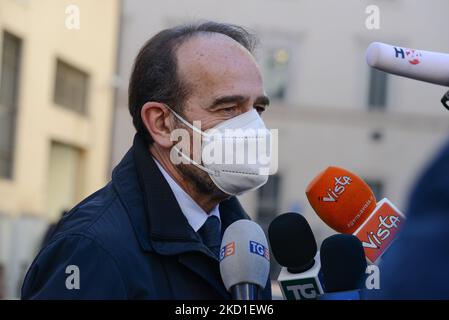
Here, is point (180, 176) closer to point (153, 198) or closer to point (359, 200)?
point (153, 198)

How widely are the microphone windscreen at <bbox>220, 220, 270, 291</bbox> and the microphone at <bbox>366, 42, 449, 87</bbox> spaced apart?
0.41 metres

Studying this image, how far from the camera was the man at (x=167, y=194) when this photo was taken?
1.69 meters

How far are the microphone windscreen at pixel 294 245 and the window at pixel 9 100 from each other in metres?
9.44

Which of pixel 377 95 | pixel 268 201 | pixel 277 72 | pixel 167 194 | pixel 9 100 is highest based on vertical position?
Answer: pixel 277 72

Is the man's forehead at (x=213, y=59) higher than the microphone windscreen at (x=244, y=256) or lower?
higher

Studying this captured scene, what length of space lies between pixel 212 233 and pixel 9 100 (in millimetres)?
9377

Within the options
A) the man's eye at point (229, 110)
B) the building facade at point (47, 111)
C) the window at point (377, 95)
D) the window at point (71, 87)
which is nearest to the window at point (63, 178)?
the building facade at point (47, 111)

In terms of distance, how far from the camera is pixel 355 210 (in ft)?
6.35

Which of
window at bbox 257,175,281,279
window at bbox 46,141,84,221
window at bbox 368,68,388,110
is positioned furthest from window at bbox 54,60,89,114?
window at bbox 368,68,388,110

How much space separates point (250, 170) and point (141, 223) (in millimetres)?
341

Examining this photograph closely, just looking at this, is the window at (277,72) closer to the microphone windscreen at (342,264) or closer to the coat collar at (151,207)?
the coat collar at (151,207)

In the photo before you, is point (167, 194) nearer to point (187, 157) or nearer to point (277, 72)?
point (187, 157)

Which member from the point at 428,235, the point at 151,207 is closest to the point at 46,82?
the point at 151,207
